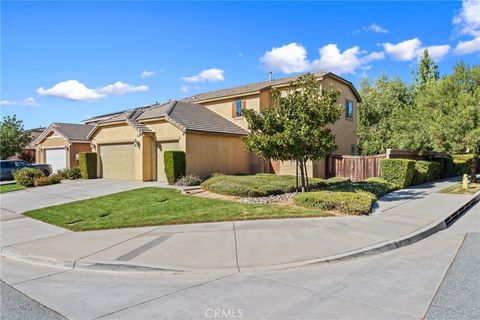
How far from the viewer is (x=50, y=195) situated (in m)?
16.5

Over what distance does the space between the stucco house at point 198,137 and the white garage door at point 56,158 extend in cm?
505

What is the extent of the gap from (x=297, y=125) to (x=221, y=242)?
6459mm

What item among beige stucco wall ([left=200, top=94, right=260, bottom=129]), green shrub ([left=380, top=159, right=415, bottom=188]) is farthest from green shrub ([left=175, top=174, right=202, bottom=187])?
green shrub ([left=380, top=159, right=415, bottom=188])

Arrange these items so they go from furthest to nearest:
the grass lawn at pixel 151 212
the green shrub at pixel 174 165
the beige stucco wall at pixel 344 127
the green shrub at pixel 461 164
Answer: the green shrub at pixel 461 164, the beige stucco wall at pixel 344 127, the green shrub at pixel 174 165, the grass lawn at pixel 151 212

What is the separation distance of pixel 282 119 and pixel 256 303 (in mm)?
9369

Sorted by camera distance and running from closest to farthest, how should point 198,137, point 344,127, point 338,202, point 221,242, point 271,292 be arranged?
point 271,292, point 221,242, point 338,202, point 198,137, point 344,127

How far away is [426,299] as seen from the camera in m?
4.73

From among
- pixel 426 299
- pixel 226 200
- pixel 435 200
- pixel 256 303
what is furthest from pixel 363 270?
pixel 435 200

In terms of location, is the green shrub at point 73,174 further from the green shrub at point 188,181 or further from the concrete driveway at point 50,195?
the green shrub at point 188,181

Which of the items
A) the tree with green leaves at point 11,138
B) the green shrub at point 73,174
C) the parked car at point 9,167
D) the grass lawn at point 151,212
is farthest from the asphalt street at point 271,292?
the tree with green leaves at point 11,138

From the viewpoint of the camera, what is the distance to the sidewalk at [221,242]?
21.2 feet

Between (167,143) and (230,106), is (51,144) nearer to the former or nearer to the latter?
(167,143)

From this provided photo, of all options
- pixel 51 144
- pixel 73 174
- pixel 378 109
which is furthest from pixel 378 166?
pixel 51 144

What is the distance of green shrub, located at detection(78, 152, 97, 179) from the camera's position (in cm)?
2276
